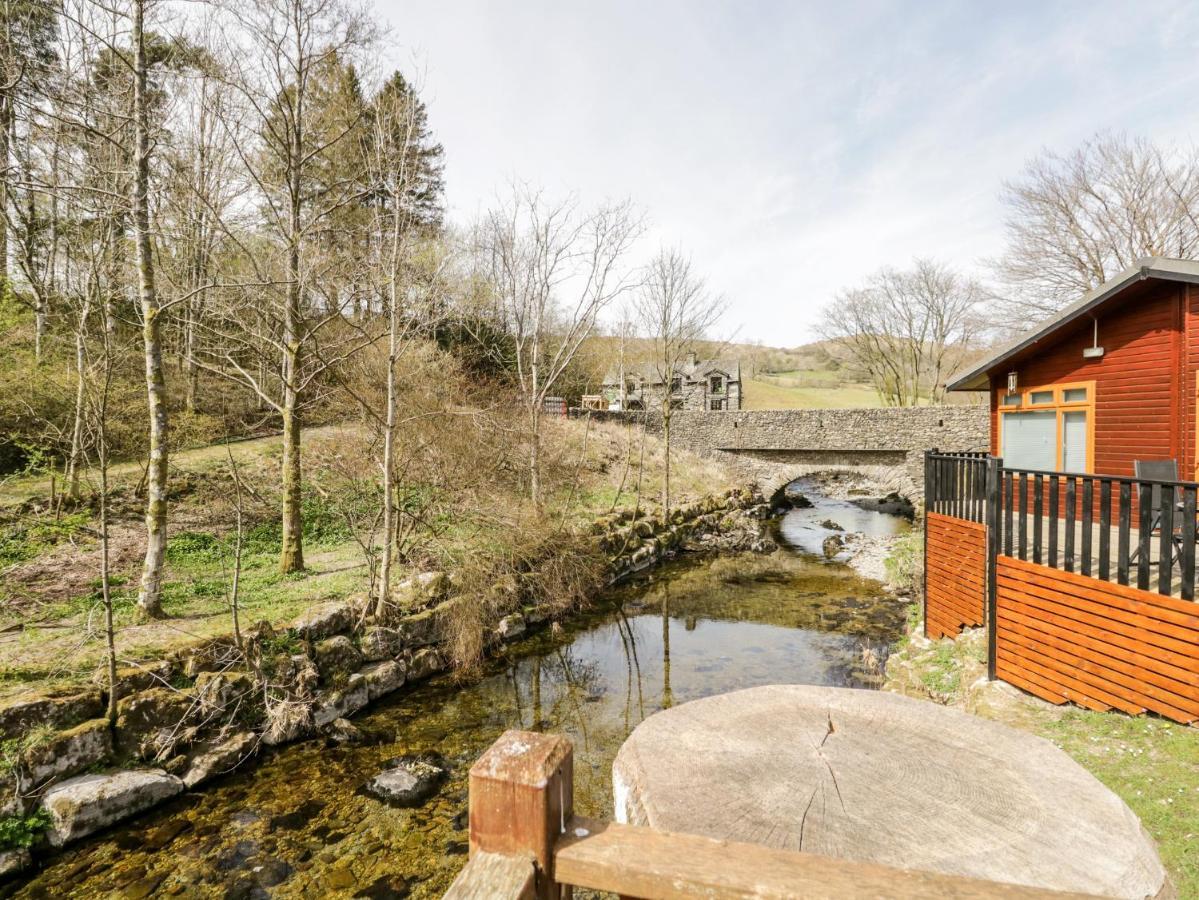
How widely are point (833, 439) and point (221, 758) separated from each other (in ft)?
69.2

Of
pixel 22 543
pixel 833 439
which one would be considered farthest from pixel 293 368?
pixel 833 439

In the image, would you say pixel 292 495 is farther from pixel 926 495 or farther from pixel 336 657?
pixel 926 495

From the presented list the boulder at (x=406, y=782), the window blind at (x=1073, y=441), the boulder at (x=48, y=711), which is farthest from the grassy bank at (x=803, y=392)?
the boulder at (x=48, y=711)

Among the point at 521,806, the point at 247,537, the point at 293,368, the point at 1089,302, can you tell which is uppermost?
the point at 1089,302

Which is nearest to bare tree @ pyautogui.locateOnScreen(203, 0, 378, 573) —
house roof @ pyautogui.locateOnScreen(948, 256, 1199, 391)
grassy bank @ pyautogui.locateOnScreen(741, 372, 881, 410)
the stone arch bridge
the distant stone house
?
house roof @ pyautogui.locateOnScreen(948, 256, 1199, 391)

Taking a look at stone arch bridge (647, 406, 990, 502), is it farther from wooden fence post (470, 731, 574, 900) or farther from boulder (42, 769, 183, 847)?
wooden fence post (470, 731, 574, 900)

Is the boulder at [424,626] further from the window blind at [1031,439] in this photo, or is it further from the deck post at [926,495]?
the window blind at [1031,439]

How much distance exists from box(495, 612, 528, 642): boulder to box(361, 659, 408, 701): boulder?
1815 millimetres

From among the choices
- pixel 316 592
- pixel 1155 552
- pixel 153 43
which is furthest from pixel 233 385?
pixel 1155 552

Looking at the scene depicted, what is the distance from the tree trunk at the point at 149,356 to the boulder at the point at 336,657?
6.50 feet

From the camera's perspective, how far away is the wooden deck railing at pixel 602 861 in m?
0.95

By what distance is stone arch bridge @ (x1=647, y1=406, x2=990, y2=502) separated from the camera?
2030cm

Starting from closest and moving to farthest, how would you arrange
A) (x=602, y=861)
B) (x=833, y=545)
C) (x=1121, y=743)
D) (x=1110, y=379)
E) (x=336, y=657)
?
(x=602, y=861), (x=1121, y=743), (x=336, y=657), (x=1110, y=379), (x=833, y=545)

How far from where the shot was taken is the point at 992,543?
5684mm
